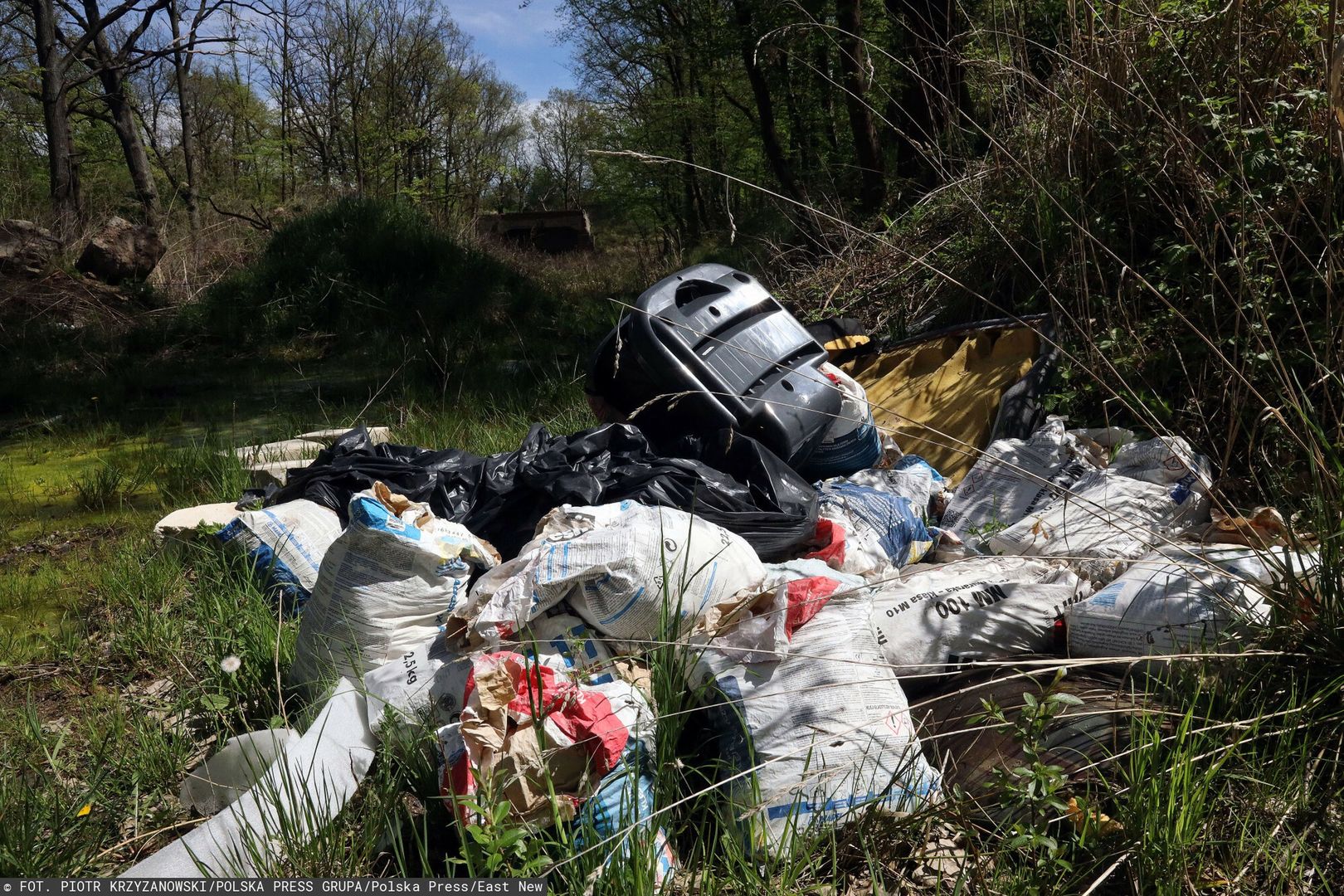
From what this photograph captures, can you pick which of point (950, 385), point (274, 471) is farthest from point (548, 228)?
point (950, 385)

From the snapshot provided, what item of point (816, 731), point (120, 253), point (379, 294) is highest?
point (120, 253)

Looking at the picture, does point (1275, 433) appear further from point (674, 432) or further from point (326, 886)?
point (326, 886)

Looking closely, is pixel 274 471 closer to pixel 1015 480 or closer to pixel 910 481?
pixel 910 481

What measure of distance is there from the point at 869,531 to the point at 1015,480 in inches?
20.9

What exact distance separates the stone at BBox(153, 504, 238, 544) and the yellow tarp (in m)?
2.49

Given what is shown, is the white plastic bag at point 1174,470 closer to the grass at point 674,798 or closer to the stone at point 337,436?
the grass at point 674,798

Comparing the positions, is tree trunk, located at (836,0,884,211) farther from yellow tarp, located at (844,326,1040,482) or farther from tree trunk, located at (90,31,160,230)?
tree trunk, located at (90,31,160,230)

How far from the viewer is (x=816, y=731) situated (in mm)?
1628

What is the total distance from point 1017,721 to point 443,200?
21.5m

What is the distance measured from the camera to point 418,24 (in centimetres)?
1973

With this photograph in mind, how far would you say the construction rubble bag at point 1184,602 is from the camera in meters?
1.75

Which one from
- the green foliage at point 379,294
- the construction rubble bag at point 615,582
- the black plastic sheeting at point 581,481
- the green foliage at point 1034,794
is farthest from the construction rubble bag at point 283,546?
the green foliage at point 379,294

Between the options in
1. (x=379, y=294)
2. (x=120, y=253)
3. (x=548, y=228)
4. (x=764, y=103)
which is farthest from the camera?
(x=548, y=228)

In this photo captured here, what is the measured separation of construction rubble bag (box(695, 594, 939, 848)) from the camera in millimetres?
1593
